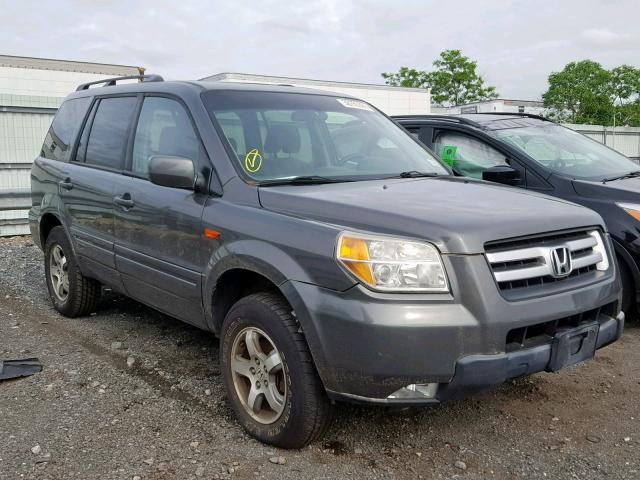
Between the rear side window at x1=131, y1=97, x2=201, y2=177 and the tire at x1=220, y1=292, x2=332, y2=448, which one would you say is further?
the rear side window at x1=131, y1=97, x2=201, y2=177

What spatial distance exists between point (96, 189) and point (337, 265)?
2.53m

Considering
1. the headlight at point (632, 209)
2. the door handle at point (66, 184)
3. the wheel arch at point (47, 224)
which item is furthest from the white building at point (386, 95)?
the headlight at point (632, 209)

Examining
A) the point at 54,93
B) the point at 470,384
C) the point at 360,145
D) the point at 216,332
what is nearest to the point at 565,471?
the point at 470,384

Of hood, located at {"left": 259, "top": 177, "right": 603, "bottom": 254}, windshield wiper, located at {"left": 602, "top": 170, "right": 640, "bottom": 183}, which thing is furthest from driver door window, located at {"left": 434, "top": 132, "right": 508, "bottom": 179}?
hood, located at {"left": 259, "top": 177, "right": 603, "bottom": 254}

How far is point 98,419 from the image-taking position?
3.51 m

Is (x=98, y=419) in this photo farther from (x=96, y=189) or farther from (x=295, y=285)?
(x=96, y=189)

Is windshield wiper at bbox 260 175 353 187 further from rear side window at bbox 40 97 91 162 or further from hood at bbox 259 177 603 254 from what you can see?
rear side window at bbox 40 97 91 162

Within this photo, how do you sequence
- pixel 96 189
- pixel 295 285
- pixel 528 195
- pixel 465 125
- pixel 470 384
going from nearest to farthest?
pixel 470 384, pixel 295 285, pixel 528 195, pixel 96 189, pixel 465 125

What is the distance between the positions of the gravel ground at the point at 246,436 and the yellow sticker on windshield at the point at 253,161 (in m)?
1.34

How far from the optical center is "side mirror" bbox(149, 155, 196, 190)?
3.53 meters

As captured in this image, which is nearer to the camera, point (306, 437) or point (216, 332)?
point (306, 437)

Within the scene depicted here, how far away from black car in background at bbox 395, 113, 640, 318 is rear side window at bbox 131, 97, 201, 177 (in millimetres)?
2708

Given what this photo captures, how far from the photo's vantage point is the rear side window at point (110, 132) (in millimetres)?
4521

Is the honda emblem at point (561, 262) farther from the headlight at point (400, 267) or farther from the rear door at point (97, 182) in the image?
the rear door at point (97, 182)
